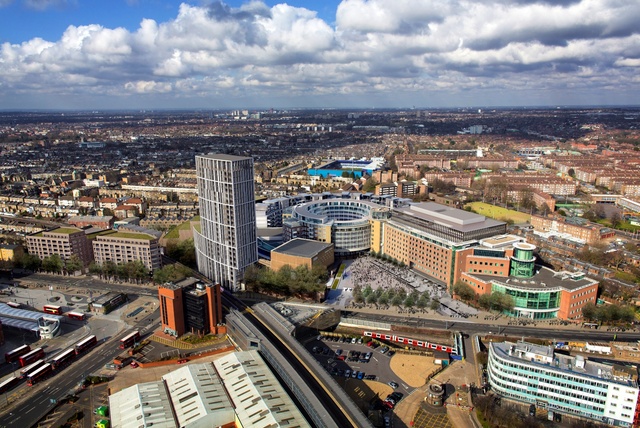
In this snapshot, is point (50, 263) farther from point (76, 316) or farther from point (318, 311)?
point (318, 311)

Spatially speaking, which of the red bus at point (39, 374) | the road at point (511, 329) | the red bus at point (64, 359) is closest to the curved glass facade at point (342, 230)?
the road at point (511, 329)

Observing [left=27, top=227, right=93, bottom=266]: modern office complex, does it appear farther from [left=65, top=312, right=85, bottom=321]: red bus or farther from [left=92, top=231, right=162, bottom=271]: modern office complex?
[left=65, top=312, right=85, bottom=321]: red bus

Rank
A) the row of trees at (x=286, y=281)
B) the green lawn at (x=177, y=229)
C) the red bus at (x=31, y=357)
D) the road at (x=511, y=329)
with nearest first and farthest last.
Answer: the red bus at (x=31, y=357), the road at (x=511, y=329), the row of trees at (x=286, y=281), the green lawn at (x=177, y=229)

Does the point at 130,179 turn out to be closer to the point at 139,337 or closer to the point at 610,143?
the point at 139,337

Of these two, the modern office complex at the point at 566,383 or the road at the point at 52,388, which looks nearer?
the modern office complex at the point at 566,383

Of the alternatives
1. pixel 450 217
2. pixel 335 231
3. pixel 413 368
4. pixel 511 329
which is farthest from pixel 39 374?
pixel 450 217

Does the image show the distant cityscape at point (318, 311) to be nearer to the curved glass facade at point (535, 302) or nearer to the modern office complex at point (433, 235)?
the curved glass facade at point (535, 302)

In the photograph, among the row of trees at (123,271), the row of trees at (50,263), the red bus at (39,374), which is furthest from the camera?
the row of trees at (50,263)
